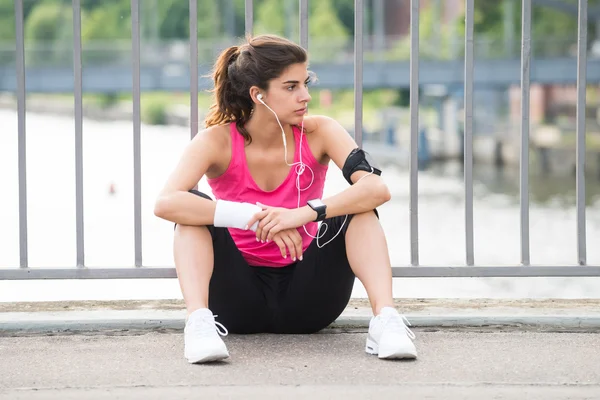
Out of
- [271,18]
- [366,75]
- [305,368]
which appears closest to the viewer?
[305,368]

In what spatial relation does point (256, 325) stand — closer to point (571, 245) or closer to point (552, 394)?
point (552, 394)

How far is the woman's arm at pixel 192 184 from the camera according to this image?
2773mm

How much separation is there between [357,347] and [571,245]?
1250 cm

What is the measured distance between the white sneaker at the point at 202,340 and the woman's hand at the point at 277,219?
235 mm

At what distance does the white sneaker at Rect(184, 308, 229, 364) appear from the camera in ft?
8.50

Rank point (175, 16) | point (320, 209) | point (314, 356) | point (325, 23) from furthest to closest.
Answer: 1. point (175, 16)
2. point (325, 23)
3. point (320, 209)
4. point (314, 356)

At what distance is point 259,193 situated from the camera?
2.96 m

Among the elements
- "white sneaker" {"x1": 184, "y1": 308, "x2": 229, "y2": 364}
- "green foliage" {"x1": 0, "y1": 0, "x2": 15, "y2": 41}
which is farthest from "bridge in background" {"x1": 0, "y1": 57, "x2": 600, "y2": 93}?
"white sneaker" {"x1": 184, "y1": 308, "x2": 229, "y2": 364}

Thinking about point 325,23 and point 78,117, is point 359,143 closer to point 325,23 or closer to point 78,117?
point 78,117

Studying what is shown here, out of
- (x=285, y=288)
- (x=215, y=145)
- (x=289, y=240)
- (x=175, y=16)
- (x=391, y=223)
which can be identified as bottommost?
(x=391, y=223)

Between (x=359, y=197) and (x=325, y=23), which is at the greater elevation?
(x=325, y=23)

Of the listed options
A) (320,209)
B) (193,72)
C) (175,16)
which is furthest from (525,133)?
(175,16)

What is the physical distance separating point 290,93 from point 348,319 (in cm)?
63

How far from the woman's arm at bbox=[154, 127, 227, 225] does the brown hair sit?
8cm
